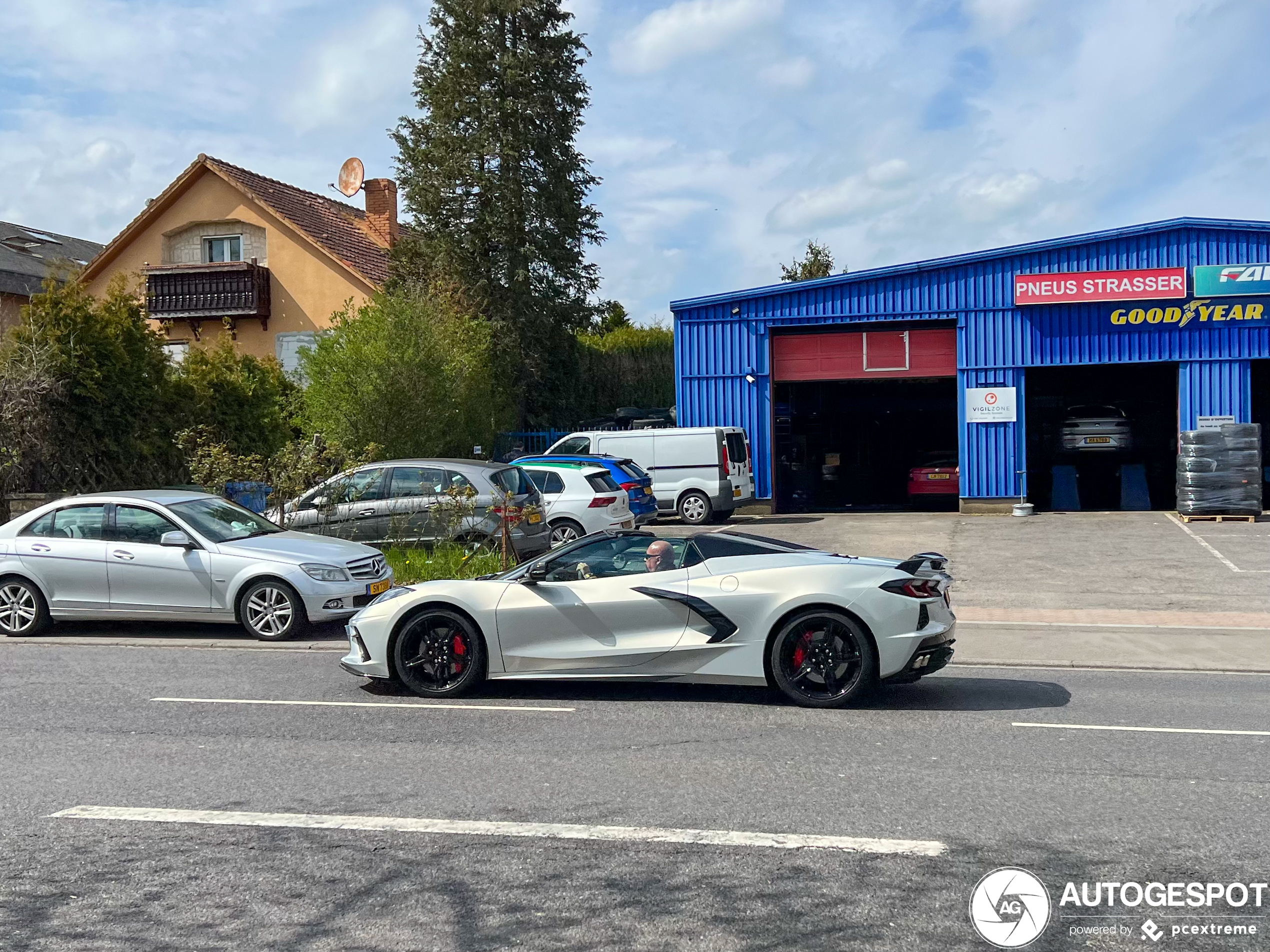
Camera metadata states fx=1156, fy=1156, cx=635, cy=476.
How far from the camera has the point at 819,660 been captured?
799 cm

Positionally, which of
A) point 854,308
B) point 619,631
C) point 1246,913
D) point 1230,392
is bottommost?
point 1246,913

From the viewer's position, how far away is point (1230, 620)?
12.1 meters

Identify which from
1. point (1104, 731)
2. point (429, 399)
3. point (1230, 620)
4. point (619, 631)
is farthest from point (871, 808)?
point (429, 399)

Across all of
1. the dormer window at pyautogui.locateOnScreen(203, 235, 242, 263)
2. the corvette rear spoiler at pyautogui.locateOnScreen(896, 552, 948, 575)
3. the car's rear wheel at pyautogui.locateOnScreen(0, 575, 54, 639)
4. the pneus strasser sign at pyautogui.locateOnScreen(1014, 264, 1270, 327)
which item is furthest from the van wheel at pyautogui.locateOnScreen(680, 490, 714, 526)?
the dormer window at pyautogui.locateOnScreen(203, 235, 242, 263)

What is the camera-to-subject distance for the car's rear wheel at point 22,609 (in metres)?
11.8

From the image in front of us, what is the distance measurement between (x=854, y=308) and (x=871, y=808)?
1974 centimetres

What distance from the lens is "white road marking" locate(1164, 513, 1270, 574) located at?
15.2 meters

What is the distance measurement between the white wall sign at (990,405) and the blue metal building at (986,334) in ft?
0.31

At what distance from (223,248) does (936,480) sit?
20.3m

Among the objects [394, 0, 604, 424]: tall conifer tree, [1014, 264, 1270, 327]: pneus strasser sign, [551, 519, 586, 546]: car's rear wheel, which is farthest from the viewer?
[394, 0, 604, 424]: tall conifer tree

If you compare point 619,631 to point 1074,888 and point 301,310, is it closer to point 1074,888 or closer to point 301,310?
point 1074,888

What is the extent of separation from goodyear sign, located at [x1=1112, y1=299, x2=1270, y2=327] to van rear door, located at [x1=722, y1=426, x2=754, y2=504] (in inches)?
307

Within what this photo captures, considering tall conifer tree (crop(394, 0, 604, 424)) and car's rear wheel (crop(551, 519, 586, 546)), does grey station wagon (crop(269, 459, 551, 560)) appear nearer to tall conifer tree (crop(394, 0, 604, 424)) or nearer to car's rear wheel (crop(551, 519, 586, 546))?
car's rear wheel (crop(551, 519, 586, 546))

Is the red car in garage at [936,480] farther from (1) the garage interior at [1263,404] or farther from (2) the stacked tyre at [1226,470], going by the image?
(1) the garage interior at [1263,404]
